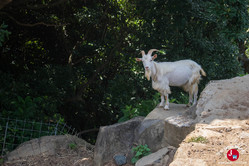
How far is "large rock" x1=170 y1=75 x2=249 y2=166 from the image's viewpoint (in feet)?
11.8

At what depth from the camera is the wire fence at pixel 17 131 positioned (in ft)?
25.8

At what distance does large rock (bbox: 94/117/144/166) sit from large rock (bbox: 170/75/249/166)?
1.95m

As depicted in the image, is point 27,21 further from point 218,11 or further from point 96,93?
point 218,11

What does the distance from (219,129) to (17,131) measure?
563cm

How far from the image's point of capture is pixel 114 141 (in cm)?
669

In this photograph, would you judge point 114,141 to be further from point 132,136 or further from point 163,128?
point 163,128

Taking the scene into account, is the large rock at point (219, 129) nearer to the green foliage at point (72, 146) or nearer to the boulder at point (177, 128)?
the boulder at point (177, 128)

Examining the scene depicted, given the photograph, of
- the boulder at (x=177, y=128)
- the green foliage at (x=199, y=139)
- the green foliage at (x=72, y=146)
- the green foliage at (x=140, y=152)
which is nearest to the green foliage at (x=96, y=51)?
the green foliage at (x=72, y=146)

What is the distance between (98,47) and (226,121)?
24.1 feet

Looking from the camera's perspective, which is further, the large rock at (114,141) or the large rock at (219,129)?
the large rock at (114,141)

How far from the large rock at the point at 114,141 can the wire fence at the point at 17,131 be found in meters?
1.85

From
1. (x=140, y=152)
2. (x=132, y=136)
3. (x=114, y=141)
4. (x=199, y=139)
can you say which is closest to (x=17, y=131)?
(x=114, y=141)

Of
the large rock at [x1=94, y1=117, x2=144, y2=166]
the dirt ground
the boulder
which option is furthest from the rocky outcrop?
the dirt ground

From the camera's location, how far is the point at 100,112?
11.7 meters
